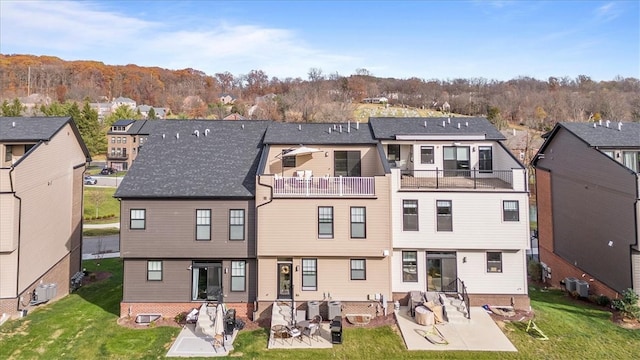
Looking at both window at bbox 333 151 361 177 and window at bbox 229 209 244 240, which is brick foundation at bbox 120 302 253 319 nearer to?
window at bbox 229 209 244 240

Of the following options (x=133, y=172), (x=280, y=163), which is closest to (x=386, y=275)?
(x=280, y=163)

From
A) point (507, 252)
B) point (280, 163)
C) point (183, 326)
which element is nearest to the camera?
point (183, 326)

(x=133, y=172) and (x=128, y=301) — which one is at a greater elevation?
(x=133, y=172)

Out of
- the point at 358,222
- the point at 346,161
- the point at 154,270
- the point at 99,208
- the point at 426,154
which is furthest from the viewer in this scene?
the point at 99,208

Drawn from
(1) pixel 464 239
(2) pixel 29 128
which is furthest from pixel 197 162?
(1) pixel 464 239

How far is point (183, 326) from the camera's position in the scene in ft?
52.0

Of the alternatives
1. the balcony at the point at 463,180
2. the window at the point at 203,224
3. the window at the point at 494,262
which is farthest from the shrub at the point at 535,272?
the window at the point at 203,224

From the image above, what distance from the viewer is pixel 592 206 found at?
65.5 ft

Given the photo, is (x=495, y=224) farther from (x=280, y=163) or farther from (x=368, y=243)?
(x=280, y=163)

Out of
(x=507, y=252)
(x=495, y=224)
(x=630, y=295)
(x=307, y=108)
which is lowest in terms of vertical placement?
(x=630, y=295)

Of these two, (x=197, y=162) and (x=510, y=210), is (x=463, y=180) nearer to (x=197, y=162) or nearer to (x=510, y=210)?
(x=510, y=210)

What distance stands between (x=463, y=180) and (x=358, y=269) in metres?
7.48

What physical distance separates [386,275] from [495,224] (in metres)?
5.36

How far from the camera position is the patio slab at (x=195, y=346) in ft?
44.9
